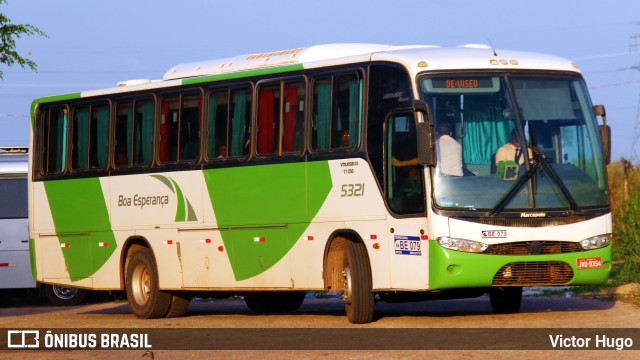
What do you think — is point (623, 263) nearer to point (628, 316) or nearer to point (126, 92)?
point (628, 316)

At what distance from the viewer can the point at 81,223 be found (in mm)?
22094

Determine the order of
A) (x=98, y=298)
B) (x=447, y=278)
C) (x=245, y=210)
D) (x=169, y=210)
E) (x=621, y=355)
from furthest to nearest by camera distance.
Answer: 1. (x=98, y=298)
2. (x=169, y=210)
3. (x=245, y=210)
4. (x=447, y=278)
5. (x=621, y=355)

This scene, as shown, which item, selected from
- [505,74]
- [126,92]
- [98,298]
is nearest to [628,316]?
[505,74]

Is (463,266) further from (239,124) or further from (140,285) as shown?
(140,285)

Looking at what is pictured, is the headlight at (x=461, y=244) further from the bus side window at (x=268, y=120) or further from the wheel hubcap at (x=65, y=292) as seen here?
the wheel hubcap at (x=65, y=292)

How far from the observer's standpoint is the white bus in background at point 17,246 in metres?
27.5

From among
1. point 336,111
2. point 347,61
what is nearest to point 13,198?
point 336,111

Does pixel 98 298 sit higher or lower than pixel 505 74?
lower

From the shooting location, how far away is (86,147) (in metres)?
22.1

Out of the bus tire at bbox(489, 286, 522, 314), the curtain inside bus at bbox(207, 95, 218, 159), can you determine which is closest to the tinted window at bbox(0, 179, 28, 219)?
the curtain inside bus at bbox(207, 95, 218, 159)

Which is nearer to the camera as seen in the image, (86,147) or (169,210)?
(169,210)

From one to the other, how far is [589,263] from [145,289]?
24.6 feet

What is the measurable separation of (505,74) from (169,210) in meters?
6.03

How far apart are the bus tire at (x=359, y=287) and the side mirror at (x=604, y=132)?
10.2 ft
